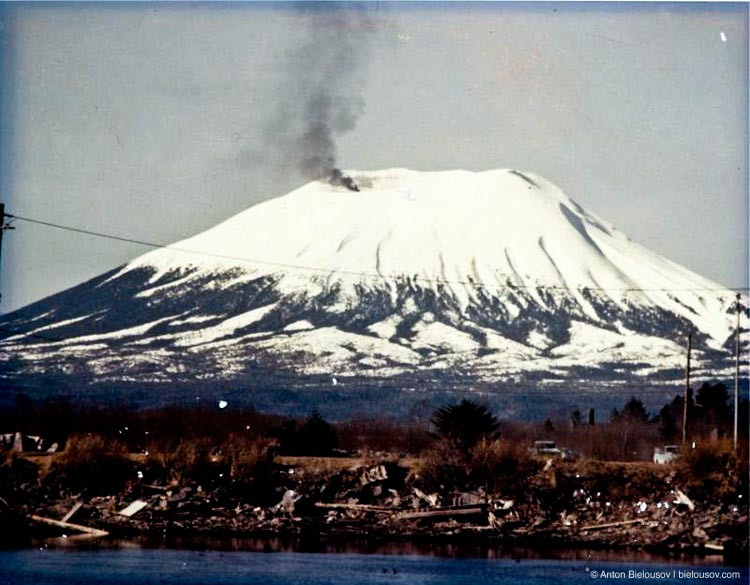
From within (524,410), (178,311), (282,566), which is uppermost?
(178,311)

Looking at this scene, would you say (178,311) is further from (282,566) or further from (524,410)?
(282,566)

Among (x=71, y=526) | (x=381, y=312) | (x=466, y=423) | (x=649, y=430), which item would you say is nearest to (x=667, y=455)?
(x=466, y=423)

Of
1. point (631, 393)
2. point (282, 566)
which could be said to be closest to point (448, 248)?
point (631, 393)

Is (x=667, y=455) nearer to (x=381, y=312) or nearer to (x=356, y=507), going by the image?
(x=356, y=507)

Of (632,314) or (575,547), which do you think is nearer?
(575,547)

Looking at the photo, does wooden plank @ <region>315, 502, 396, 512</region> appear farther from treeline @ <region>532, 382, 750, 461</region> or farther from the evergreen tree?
treeline @ <region>532, 382, 750, 461</region>

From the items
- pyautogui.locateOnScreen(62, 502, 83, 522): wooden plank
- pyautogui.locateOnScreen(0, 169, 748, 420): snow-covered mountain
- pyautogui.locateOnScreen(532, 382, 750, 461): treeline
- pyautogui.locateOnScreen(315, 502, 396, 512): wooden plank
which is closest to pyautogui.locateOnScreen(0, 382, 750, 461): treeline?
pyautogui.locateOnScreen(532, 382, 750, 461): treeline
